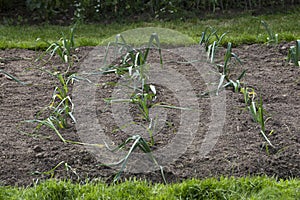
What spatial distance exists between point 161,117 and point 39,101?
1038 mm

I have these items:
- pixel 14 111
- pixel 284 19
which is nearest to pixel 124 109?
pixel 14 111

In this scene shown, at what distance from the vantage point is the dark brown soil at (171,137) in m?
3.25

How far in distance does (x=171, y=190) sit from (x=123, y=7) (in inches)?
214

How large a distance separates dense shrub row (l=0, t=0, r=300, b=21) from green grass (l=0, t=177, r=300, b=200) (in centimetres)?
499

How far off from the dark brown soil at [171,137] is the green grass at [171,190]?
0.14 metres

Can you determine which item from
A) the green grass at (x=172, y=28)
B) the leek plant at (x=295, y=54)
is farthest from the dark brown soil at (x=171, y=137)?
the green grass at (x=172, y=28)

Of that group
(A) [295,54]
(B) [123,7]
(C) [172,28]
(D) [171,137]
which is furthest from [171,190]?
(B) [123,7]

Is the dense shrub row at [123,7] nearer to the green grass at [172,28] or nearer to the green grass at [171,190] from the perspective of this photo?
the green grass at [172,28]

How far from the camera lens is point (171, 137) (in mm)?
3607

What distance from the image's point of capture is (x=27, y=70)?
5027 mm

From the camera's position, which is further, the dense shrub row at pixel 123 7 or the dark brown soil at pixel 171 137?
the dense shrub row at pixel 123 7

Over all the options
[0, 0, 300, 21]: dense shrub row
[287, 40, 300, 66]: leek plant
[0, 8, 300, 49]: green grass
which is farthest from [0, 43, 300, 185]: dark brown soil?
[0, 0, 300, 21]: dense shrub row

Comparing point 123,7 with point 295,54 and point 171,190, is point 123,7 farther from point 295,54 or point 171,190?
point 171,190

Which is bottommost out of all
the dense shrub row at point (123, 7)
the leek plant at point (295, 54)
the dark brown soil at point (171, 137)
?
the dense shrub row at point (123, 7)
